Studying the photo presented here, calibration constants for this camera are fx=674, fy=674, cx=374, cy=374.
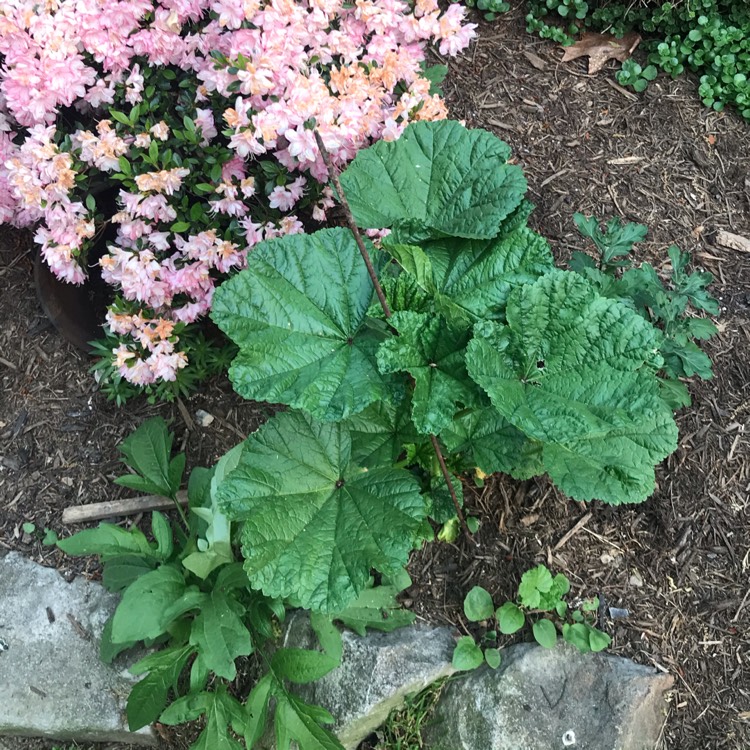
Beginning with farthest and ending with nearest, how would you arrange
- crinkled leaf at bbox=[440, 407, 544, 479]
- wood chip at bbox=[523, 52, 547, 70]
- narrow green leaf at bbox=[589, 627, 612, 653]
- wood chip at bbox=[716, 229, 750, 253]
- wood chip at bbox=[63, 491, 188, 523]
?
1. wood chip at bbox=[523, 52, 547, 70]
2. wood chip at bbox=[716, 229, 750, 253]
3. wood chip at bbox=[63, 491, 188, 523]
4. narrow green leaf at bbox=[589, 627, 612, 653]
5. crinkled leaf at bbox=[440, 407, 544, 479]

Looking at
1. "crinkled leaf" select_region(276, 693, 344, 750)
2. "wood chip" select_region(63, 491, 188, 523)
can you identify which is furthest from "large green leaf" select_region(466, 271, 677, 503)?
"wood chip" select_region(63, 491, 188, 523)

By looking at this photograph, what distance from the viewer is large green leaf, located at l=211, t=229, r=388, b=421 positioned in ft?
5.33

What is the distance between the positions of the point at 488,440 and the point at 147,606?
3.85 ft

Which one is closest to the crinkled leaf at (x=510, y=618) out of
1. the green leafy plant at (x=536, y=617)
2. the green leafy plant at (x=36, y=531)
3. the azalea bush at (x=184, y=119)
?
the green leafy plant at (x=536, y=617)

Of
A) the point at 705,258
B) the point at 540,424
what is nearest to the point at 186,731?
the point at 540,424

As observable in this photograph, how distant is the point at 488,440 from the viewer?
6.21 feet

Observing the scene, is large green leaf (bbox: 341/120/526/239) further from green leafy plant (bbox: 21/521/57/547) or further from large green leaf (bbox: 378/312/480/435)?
green leafy plant (bbox: 21/521/57/547)

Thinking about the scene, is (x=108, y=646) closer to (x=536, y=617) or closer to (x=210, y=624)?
(x=210, y=624)

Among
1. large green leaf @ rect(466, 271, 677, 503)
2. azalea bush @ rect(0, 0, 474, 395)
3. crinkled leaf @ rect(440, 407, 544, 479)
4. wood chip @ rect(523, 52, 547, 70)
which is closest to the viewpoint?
large green leaf @ rect(466, 271, 677, 503)

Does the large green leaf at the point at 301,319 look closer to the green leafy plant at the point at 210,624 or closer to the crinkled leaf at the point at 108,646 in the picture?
the green leafy plant at the point at 210,624

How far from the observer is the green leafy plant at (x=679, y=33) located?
323 cm

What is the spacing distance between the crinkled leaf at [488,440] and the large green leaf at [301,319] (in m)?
0.39

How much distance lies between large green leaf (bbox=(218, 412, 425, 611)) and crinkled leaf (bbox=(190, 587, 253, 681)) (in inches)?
19.2

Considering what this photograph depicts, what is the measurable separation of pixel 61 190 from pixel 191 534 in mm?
1286
